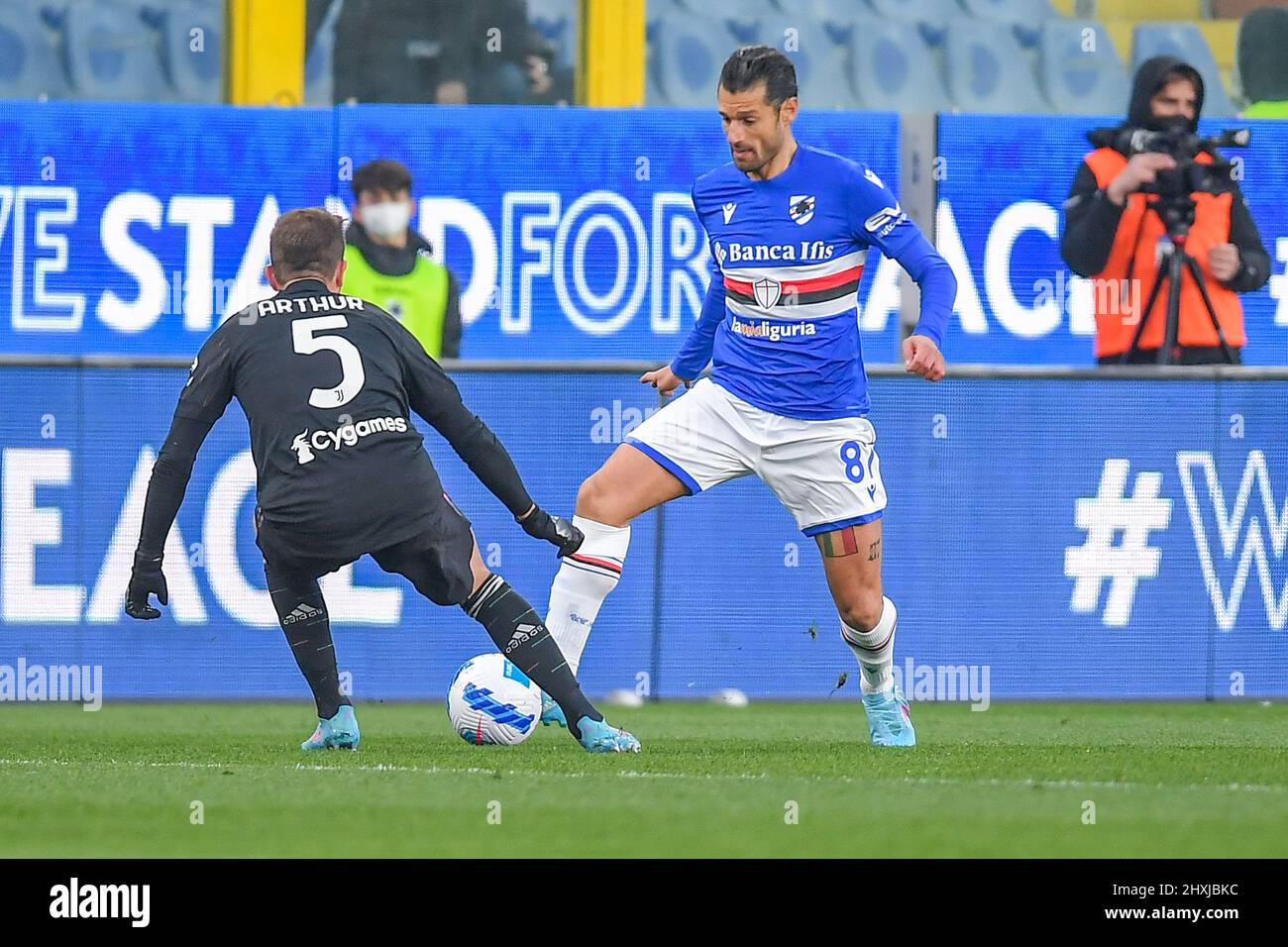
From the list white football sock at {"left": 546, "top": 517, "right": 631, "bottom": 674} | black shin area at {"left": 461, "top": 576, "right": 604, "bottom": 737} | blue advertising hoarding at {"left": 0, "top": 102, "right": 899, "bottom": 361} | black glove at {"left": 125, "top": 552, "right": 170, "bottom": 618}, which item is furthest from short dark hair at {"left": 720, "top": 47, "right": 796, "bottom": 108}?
blue advertising hoarding at {"left": 0, "top": 102, "right": 899, "bottom": 361}

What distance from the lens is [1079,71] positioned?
14211 millimetres

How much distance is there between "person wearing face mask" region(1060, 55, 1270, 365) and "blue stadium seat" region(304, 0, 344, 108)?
4.15 m

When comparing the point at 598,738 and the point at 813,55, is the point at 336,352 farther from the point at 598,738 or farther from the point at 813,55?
the point at 813,55

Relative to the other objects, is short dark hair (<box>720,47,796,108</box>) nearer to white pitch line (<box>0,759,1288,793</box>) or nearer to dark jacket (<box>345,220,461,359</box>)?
white pitch line (<box>0,759,1288,793</box>)

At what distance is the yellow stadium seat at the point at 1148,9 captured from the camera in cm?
1423

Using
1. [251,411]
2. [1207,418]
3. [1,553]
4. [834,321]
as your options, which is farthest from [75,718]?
[1207,418]

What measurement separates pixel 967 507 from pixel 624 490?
2.62 m

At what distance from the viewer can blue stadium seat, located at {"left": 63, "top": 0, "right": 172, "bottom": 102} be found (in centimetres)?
1308

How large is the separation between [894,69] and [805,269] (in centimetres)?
695

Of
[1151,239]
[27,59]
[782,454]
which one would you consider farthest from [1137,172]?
[27,59]

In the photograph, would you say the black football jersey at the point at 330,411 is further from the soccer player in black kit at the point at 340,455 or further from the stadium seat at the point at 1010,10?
the stadium seat at the point at 1010,10

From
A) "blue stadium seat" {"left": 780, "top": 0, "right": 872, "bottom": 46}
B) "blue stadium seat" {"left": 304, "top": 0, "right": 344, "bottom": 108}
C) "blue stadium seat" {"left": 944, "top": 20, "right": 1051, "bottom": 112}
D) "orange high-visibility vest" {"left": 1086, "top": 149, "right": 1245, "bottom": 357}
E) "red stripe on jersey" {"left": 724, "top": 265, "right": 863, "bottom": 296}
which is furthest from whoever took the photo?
"blue stadium seat" {"left": 944, "top": 20, "right": 1051, "bottom": 112}

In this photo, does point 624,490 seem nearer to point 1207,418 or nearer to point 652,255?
point 1207,418
